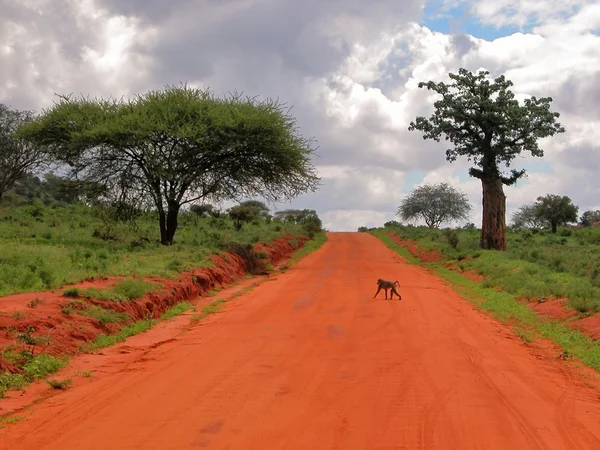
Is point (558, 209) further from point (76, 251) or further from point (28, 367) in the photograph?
point (28, 367)

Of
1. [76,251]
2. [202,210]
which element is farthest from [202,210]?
[76,251]

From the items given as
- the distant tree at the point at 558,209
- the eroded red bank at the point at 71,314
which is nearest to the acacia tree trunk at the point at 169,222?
the eroded red bank at the point at 71,314

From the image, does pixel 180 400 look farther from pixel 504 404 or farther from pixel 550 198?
pixel 550 198

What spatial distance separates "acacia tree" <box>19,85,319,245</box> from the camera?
3055cm

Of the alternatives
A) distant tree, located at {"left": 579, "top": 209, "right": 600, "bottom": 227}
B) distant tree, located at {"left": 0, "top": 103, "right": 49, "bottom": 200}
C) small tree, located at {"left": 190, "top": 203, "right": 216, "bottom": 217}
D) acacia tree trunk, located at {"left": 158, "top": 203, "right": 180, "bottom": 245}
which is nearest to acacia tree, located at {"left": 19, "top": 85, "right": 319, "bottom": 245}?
acacia tree trunk, located at {"left": 158, "top": 203, "right": 180, "bottom": 245}

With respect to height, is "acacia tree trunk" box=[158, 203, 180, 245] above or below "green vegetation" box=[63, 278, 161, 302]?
above

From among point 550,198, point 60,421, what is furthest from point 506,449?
point 550,198

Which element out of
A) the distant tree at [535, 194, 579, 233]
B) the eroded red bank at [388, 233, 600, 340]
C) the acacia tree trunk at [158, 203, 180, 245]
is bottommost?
the eroded red bank at [388, 233, 600, 340]

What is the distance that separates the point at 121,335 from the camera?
42.9 ft

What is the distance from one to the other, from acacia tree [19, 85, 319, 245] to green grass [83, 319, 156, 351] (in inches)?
653

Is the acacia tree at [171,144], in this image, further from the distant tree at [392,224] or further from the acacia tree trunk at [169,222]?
the distant tree at [392,224]

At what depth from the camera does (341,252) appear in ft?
132

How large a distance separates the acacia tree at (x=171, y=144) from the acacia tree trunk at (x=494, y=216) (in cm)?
1006

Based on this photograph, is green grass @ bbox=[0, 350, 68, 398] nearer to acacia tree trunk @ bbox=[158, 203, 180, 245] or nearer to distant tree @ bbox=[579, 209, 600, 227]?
acacia tree trunk @ bbox=[158, 203, 180, 245]
